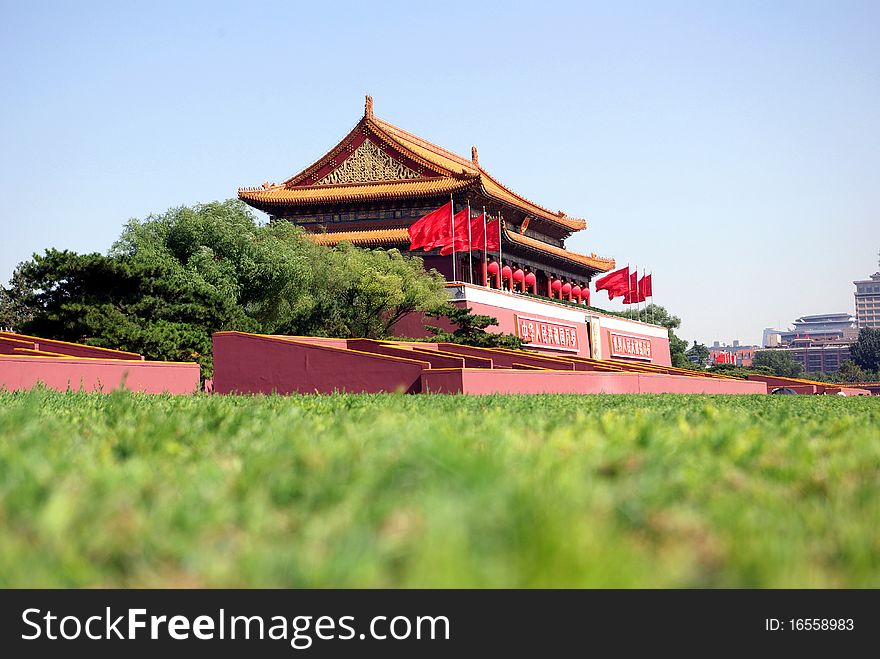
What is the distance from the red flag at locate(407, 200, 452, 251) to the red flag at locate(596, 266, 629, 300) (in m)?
16.8

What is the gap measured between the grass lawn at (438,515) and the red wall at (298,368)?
1250 cm

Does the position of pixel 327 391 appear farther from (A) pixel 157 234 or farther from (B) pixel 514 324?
(B) pixel 514 324

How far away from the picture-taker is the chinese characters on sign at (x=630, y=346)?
41.7 meters

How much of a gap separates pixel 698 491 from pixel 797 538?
41 cm

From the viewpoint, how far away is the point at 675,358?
59875mm

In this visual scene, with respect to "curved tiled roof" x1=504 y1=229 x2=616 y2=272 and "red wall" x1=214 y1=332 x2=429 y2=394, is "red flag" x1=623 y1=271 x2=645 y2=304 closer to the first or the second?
"curved tiled roof" x1=504 y1=229 x2=616 y2=272

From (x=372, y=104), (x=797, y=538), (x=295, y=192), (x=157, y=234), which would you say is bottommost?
(x=797, y=538)

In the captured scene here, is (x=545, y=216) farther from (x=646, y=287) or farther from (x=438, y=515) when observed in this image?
(x=438, y=515)

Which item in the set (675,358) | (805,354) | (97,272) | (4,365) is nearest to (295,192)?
(97,272)

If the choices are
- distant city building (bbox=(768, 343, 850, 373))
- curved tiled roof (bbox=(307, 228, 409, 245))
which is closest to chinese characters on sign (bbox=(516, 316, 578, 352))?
curved tiled roof (bbox=(307, 228, 409, 245))

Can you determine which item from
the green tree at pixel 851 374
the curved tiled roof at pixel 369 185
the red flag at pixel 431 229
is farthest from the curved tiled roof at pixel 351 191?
the green tree at pixel 851 374

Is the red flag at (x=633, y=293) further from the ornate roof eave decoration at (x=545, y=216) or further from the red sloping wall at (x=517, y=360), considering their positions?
the red sloping wall at (x=517, y=360)

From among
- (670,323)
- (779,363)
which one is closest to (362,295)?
(670,323)

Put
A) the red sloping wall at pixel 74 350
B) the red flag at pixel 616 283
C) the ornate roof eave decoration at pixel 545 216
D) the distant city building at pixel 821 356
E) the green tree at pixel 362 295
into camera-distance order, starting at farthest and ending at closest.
→ the distant city building at pixel 821 356 < the red flag at pixel 616 283 < the ornate roof eave decoration at pixel 545 216 < the green tree at pixel 362 295 < the red sloping wall at pixel 74 350
